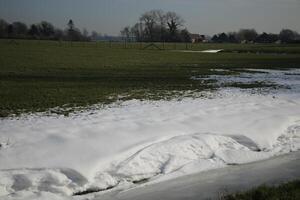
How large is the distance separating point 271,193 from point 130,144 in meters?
2.88

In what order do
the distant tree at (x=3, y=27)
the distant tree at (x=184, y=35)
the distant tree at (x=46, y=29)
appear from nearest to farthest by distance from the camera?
the distant tree at (x=3, y=27) < the distant tree at (x=46, y=29) < the distant tree at (x=184, y=35)

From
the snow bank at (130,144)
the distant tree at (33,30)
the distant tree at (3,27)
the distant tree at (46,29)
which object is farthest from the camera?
the distant tree at (46,29)

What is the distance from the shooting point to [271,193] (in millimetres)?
5484

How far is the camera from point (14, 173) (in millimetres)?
6121

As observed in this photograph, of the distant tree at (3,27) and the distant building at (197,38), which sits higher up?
the distant tree at (3,27)

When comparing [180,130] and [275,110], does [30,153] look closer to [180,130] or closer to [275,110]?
[180,130]

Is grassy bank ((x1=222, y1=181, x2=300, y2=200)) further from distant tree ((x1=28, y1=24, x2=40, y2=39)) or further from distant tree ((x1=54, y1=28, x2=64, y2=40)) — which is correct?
distant tree ((x1=28, y1=24, x2=40, y2=39))

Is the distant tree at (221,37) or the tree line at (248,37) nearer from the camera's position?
the tree line at (248,37)

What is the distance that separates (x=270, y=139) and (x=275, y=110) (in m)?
2.40

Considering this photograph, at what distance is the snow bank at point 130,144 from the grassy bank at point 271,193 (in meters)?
1.42

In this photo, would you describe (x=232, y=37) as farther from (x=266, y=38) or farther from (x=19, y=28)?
(x=19, y=28)

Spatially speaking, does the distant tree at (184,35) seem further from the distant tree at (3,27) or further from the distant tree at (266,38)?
the distant tree at (3,27)

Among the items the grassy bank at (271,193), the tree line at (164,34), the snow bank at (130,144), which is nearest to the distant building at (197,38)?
the tree line at (164,34)

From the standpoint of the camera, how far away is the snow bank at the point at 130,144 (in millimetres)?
6176
